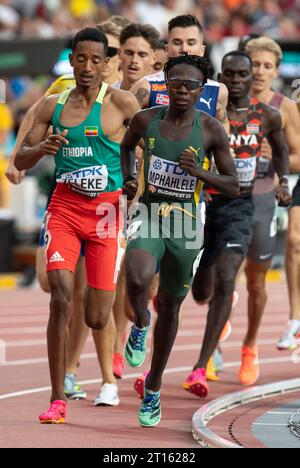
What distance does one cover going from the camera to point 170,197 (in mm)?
10305

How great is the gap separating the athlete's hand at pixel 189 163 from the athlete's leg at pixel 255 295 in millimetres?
3653

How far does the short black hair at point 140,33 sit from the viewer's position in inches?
528

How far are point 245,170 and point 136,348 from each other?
2.90 m

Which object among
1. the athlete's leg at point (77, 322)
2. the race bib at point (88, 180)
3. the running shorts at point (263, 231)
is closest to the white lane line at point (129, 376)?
the athlete's leg at point (77, 322)

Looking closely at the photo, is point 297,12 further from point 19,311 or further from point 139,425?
point 139,425

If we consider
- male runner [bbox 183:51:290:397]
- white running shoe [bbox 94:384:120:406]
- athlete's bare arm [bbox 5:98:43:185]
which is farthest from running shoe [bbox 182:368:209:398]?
athlete's bare arm [bbox 5:98:43:185]

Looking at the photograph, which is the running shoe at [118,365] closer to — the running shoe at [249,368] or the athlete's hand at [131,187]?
the running shoe at [249,368]

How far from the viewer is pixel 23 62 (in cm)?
2206

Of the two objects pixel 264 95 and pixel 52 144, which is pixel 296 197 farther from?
pixel 52 144

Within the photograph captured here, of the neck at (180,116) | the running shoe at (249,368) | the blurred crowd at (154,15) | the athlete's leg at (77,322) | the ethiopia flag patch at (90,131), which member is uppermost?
the blurred crowd at (154,15)

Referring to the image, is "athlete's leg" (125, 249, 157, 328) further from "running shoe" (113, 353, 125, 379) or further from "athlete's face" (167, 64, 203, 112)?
"running shoe" (113, 353, 125, 379)

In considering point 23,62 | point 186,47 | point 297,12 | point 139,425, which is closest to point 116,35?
point 186,47

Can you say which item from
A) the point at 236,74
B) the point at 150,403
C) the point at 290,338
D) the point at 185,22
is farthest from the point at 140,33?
the point at 150,403
